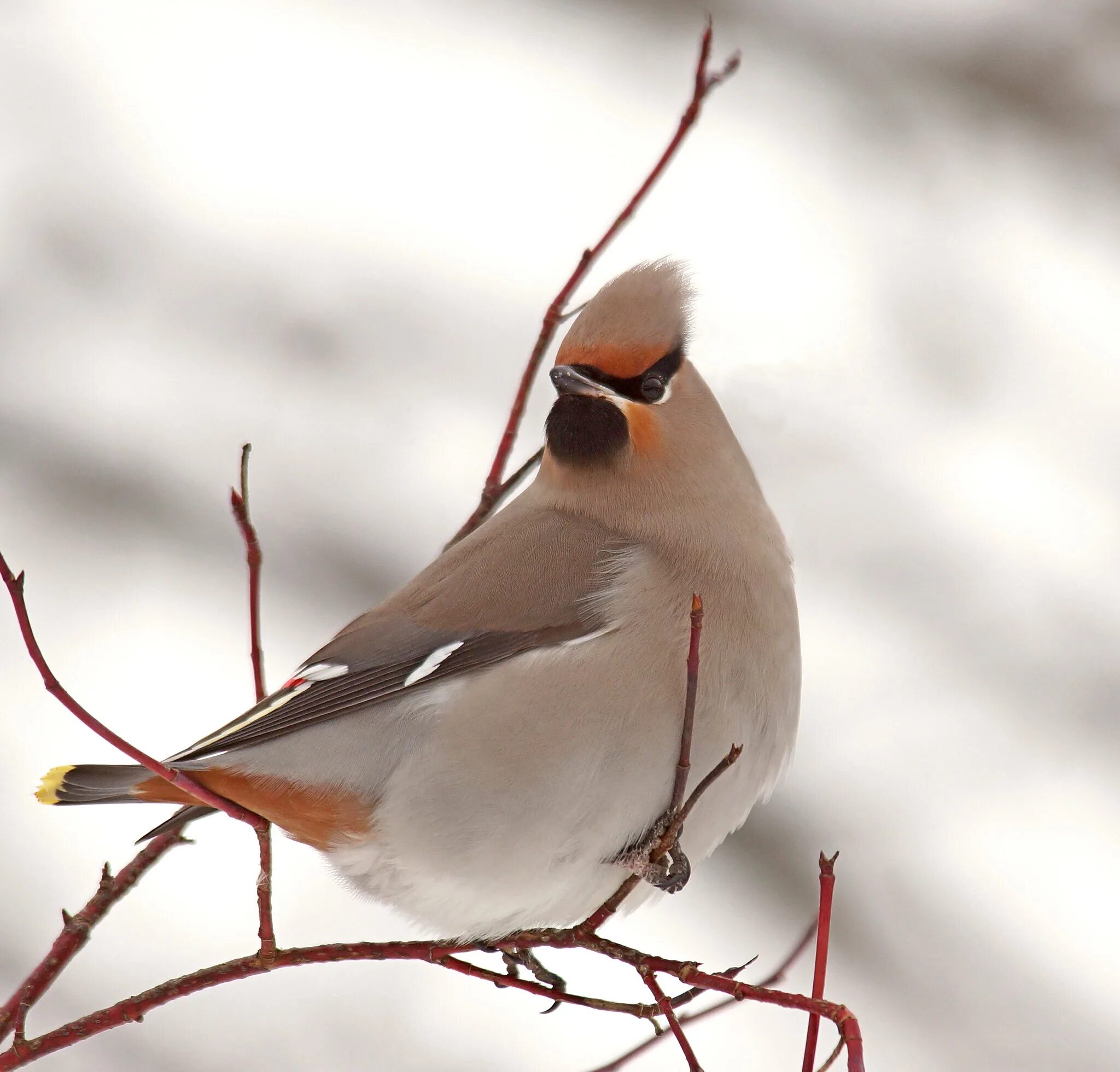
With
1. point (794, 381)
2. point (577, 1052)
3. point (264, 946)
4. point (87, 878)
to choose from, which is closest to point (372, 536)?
point (87, 878)

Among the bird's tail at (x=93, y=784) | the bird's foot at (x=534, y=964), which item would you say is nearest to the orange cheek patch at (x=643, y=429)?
the bird's foot at (x=534, y=964)

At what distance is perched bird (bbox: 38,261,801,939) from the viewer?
315 centimetres

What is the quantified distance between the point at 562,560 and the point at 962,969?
3738mm

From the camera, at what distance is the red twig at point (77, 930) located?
280 cm

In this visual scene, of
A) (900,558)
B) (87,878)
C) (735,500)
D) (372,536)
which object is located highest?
(735,500)

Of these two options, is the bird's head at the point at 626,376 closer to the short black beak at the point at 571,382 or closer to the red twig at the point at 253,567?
the short black beak at the point at 571,382

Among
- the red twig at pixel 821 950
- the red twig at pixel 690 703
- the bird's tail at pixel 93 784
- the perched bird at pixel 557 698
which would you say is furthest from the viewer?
the bird's tail at pixel 93 784

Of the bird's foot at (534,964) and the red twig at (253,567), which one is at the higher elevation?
the red twig at (253,567)

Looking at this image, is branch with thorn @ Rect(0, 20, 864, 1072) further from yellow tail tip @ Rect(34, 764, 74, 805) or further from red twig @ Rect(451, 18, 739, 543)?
yellow tail tip @ Rect(34, 764, 74, 805)

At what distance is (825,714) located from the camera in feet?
21.4

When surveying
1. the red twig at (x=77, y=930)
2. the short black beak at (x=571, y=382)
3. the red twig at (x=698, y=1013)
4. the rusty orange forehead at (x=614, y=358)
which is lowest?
the red twig at (x=77, y=930)

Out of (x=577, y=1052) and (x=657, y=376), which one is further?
(x=577, y=1052)

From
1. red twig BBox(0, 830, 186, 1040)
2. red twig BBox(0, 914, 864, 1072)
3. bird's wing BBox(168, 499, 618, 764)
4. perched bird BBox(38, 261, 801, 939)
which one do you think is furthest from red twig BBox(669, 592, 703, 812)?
red twig BBox(0, 830, 186, 1040)

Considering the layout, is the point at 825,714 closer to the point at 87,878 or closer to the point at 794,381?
the point at 794,381
